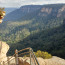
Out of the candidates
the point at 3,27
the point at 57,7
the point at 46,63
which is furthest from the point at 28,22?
the point at 46,63

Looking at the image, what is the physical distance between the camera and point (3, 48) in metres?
10.2

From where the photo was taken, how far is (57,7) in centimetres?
19350

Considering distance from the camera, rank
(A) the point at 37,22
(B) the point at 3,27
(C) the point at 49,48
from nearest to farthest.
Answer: (C) the point at 49,48, (B) the point at 3,27, (A) the point at 37,22

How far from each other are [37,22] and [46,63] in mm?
174293

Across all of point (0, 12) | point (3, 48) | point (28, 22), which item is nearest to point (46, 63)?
point (3, 48)

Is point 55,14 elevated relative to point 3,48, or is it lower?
elevated

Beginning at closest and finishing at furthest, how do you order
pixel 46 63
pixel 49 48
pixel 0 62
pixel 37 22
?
pixel 0 62
pixel 46 63
pixel 49 48
pixel 37 22

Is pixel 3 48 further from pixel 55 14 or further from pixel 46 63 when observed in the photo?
pixel 55 14

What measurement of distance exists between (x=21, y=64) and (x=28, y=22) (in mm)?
178841

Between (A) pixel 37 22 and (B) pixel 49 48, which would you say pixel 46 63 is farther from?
(A) pixel 37 22

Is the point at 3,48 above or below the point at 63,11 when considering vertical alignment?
below

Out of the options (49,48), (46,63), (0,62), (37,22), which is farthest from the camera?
(37,22)

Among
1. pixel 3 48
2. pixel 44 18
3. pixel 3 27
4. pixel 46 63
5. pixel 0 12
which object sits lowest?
pixel 46 63

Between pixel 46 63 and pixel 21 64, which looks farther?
pixel 46 63
